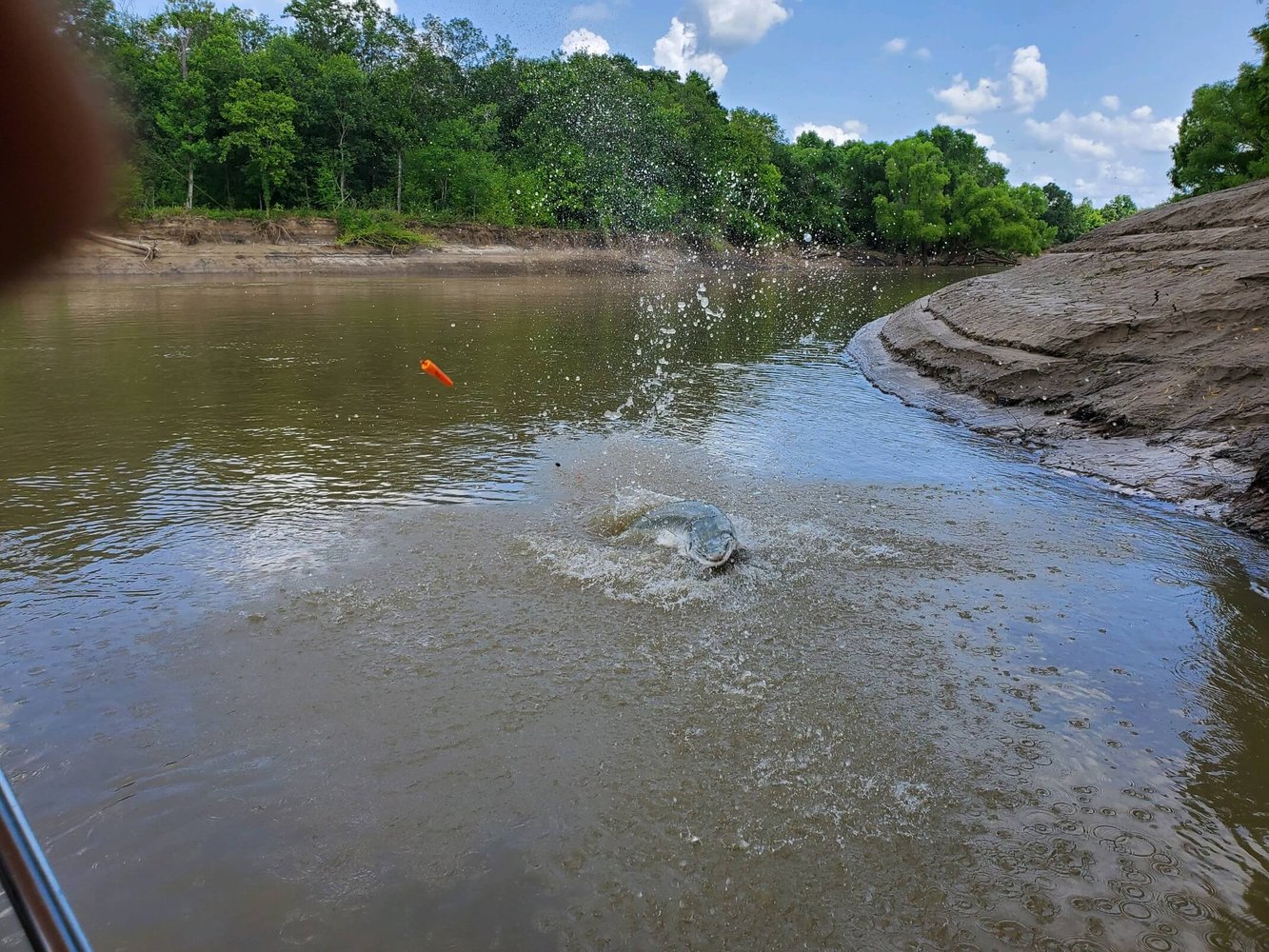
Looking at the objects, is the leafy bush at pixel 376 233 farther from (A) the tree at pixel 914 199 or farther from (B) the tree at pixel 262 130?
(A) the tree at pixel 914 199

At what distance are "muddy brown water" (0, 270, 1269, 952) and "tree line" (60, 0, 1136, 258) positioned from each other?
108ft

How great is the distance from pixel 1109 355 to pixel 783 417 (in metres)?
4.39

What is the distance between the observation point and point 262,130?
126ft

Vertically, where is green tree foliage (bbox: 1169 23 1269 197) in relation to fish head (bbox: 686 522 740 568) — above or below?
above

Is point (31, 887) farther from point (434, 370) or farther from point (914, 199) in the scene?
point (914, 199)

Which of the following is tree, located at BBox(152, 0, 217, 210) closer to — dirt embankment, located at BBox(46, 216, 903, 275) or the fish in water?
dirt embankment, located at BBox(46, 216, 903, 275)

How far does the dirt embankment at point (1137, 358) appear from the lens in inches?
319

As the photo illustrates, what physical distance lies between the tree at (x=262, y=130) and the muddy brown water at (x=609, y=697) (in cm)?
3555

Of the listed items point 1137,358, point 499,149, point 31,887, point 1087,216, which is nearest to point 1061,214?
point 1087,216

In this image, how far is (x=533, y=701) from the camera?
419cm

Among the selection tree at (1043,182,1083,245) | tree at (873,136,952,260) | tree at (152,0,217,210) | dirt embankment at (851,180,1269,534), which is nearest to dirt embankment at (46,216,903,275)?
tree at (152,0,217,210)

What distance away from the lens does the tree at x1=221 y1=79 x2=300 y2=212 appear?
38.0 metres

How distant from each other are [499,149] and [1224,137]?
136 ft

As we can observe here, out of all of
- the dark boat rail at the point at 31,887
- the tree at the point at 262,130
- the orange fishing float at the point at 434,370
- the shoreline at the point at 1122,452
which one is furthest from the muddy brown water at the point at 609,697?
the tree at the point at 262,130
